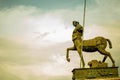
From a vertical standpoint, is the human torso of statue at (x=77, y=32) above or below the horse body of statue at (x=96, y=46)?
above

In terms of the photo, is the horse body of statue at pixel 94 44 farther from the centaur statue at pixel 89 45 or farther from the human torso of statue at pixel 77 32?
the human torso of statue at pixel 77 32

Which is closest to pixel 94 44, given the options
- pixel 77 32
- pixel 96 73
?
pixel 77 32

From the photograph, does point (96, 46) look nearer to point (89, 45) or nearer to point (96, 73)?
point (89, 45)

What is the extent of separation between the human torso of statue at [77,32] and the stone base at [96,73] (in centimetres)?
204

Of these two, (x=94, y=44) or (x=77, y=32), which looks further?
(x=77, y=32)

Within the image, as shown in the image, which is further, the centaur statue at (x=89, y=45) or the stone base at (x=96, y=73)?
the centaur statue at (x=89, y=45)

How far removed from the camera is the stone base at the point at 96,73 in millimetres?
23250

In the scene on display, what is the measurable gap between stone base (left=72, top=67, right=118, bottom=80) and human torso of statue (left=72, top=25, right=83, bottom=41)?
2.04 metres

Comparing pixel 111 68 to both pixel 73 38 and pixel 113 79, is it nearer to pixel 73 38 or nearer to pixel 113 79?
pixel 113 79

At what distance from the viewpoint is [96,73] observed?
23297 mm

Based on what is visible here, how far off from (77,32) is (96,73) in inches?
110

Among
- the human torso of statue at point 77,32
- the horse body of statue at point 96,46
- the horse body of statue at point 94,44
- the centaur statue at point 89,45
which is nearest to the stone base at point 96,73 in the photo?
the centaur statue at point 89,45

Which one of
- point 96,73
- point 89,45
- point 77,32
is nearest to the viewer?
point 96,73

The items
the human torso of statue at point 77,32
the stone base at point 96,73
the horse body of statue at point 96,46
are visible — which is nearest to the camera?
the stone base at point 96,73
